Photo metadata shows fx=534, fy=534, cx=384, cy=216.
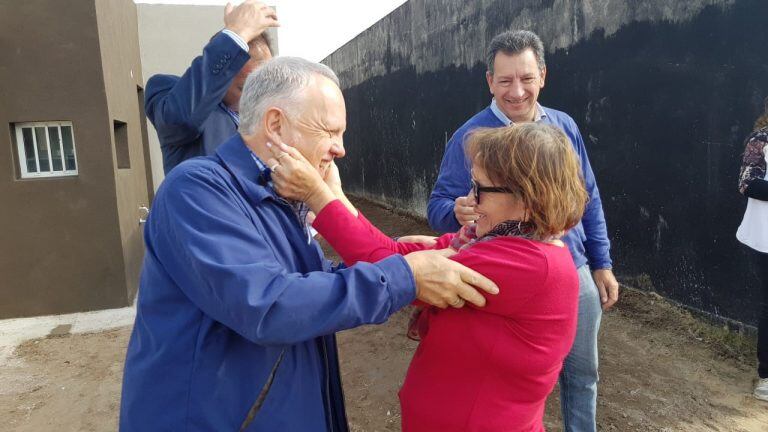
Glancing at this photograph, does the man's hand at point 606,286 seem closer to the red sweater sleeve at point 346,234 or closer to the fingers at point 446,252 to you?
the fingers at point 446,252

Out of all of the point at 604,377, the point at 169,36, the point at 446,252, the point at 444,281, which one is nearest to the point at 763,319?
the point at 604,377

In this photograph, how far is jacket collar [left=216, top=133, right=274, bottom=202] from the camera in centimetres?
127

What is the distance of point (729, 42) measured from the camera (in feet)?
13.8

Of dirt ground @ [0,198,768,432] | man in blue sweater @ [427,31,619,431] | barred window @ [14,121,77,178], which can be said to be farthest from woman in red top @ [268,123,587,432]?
barred window @ [14,121,77,178]

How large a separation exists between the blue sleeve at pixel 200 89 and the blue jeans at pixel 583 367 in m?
1.71

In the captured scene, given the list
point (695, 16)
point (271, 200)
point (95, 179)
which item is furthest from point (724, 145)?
point (95, 179)

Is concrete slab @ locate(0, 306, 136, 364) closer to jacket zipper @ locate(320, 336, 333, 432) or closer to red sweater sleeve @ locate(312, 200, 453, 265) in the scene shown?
jacket zipper @ locate(320, 336, 333, 432)

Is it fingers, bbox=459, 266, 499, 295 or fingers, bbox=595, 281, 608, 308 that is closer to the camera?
fingers, bbox=459, 266, 499, 295

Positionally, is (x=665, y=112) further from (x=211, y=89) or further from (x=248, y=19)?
(x=211, y=89)

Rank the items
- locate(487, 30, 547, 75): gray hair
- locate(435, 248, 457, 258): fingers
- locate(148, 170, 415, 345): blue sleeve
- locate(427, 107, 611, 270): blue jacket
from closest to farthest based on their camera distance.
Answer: locate(148, 170, 415, 345): blue sleeve < locate(435, 248, 457, 258): fingers < locate(427, 107, 611, 270): blue jacket < locate(487, 30, 547, 75): gray hair

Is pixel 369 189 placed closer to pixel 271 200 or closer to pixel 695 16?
pixel 695 16

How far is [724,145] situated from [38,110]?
6639 mm

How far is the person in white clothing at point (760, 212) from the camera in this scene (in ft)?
11.5

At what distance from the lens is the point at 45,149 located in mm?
6004
